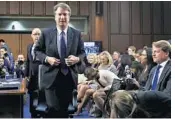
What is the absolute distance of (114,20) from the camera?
10547 mm

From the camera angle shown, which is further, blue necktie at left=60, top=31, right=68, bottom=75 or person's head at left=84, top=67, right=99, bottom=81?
person's head at left=84, top=67, right=99, bottom=81

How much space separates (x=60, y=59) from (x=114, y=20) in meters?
8.55

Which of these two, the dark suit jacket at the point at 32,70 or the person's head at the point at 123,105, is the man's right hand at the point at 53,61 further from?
the dark suit jacket at the point at 32,70

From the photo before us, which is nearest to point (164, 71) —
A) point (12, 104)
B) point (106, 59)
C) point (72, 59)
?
point (72, 59)

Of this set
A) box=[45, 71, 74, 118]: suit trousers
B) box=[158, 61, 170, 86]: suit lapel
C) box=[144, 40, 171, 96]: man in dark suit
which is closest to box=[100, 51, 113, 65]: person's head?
box=[144, 40, 171, 96]: man in dark suit

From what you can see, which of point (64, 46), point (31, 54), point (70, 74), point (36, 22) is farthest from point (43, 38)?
point (36, 22)

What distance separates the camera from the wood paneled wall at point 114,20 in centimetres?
1022

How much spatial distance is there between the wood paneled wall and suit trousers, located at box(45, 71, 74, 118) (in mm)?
8036

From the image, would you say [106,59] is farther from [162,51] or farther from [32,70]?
[162,51]

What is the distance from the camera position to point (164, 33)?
10906mm

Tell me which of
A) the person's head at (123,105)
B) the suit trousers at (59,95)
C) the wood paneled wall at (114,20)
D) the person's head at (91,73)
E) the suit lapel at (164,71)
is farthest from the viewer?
the wood paneled wall at (114,20)

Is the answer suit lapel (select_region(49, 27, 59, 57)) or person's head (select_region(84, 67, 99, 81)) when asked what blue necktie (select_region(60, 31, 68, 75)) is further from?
person's head (select_region(84, 67, 99, 81))

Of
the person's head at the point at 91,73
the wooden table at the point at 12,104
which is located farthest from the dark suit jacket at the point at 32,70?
the person's head at the point at 91,73

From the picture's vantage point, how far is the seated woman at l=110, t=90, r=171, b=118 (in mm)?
2012
